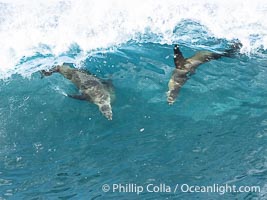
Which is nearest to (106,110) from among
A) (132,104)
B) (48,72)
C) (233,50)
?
(132,104)

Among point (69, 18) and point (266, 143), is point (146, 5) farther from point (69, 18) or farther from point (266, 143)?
Answer: point (266, 143)

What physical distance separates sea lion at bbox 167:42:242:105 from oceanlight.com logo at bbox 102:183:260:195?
2.11 meters

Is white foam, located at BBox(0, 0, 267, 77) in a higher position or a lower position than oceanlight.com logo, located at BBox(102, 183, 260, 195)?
higher

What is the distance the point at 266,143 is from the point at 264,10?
5270mm

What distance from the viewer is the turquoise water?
7.28 m

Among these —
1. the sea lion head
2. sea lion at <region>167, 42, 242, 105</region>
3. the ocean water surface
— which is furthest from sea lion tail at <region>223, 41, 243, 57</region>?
the sea lion head

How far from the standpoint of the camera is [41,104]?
896 centimetres

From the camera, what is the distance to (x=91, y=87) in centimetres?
894

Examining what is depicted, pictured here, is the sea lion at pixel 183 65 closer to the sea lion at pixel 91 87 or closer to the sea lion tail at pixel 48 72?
the sea lion at pixel 91 87

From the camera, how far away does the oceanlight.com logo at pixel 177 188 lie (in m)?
7.04

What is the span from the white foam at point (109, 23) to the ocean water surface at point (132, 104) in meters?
0.03

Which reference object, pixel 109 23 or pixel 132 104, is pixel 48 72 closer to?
pixel 132 104

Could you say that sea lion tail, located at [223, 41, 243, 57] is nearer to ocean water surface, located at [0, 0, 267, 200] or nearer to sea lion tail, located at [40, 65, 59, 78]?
ocean water surface, located at [0, 0, 267, 200]

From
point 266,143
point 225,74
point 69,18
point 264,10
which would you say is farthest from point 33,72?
point 264,10
